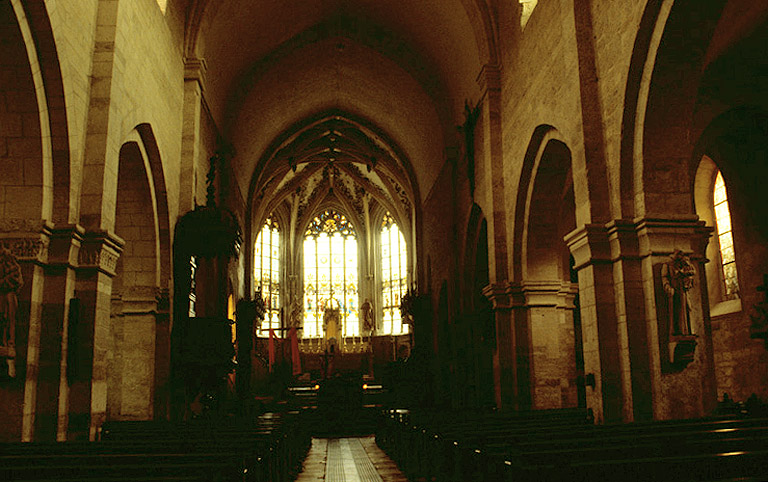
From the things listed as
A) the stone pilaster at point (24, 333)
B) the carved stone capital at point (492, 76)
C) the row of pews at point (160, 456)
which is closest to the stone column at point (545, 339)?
the carved stone capital at point (492, 76)

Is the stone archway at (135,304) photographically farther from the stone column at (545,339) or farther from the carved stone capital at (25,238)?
the stone column at (545,339)

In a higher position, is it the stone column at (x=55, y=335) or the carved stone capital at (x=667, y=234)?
the carved stone capital at (x=667, y=234)

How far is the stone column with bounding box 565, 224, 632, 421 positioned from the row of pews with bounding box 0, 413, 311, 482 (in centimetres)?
364

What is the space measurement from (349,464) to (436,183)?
1021 centimetres

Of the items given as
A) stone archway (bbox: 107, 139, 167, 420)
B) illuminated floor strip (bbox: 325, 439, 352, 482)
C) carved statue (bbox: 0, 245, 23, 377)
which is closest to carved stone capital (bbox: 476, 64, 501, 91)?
stone archway (bbox: 107, 139, 167, 420)

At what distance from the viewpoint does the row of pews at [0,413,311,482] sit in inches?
154

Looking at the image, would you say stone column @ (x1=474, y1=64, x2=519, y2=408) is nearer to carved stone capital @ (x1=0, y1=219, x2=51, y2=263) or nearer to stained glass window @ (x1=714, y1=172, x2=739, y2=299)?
stained glass window @ (x1=714, y1=172, x2=739, y2=299)

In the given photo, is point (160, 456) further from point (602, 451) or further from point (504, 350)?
point (504, 350)

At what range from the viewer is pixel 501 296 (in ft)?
40.2

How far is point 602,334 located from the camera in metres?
7.86

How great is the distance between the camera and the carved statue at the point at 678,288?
720 cm

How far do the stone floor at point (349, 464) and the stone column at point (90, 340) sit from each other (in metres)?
2.76

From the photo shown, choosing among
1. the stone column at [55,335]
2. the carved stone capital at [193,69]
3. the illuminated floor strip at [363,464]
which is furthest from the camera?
the carved stone capital at [193,69]

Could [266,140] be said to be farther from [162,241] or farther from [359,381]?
[162,241]
